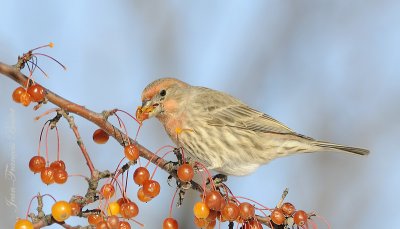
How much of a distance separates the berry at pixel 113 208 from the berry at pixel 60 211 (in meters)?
0.39

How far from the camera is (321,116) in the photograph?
36.5 feet

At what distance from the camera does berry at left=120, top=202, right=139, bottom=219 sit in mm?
3789

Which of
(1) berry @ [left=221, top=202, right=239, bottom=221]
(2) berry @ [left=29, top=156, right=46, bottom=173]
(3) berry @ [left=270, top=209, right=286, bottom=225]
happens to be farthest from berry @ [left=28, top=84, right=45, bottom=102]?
(3) berry @ [left=270, top=209, right=286, bottom=225]

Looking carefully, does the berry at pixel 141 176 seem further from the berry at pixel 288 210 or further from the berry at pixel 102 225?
the berry at pixel 288 210

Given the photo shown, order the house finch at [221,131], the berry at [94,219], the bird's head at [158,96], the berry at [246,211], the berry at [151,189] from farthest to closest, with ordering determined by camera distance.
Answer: the house finch at [221,131] < the bird's head at [158,96] < the berry at [246,211] < the berry at [151,189] < the berry at [94,219]

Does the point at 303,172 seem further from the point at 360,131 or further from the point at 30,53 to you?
the point at 30,53

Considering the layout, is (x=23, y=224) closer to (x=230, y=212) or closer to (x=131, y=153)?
(x=131, y=153)

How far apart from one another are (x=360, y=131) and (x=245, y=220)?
733 cm

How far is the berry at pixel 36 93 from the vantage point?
A: 12.3ft

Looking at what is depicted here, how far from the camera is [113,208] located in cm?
388

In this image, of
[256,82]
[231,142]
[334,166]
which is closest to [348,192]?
[334,166]

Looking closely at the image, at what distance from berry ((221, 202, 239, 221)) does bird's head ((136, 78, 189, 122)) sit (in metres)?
2.01

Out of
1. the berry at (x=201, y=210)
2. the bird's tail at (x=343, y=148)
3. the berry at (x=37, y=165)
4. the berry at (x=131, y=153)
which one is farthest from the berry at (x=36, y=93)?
the bird's tail at (x=343, y=148)

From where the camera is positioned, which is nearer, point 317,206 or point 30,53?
point 30,53
